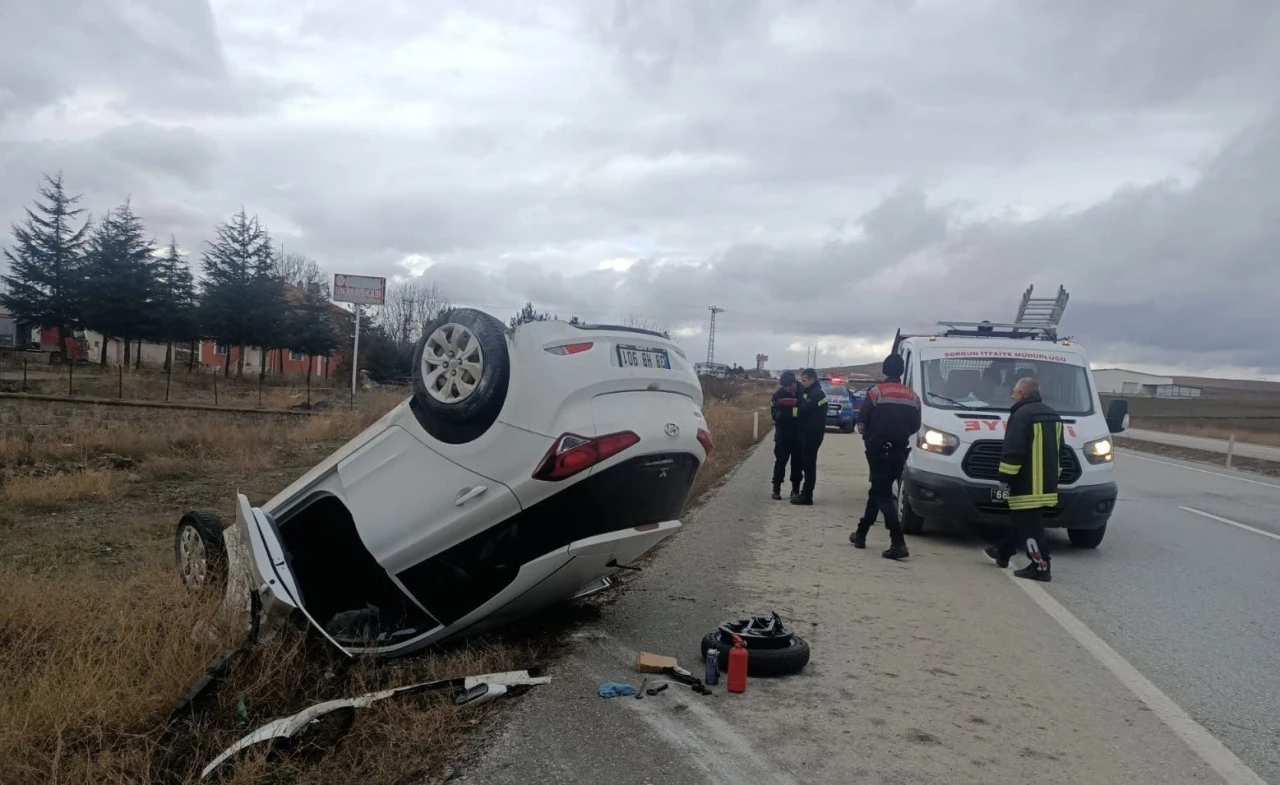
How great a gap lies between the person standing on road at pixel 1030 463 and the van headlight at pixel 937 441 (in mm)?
904

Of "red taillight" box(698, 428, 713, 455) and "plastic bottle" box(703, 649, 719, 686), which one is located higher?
"red taillight" box(698, 428, 713, 455)

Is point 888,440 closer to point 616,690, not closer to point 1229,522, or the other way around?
point 616,690

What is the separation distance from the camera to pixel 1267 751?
13.0 feet

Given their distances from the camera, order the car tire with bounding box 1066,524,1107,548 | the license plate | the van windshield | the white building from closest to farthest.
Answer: the license plate → the car tire with bounding box 1066,524,1107,548 → the van windshield → the white building

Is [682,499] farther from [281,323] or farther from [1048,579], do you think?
[281,323]

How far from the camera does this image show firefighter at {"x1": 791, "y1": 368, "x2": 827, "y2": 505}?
11.8m

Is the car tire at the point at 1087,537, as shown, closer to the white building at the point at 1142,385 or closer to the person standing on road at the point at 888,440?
the person standing on road at the point at 888,440

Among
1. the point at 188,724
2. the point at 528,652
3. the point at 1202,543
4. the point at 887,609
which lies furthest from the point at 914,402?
the point at 188,724

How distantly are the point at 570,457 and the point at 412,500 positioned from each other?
0.90 meters

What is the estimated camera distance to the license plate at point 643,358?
4.50m

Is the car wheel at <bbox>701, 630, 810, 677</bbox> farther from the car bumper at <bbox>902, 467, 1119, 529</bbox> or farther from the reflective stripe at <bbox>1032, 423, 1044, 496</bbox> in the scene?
the car bumper at <bbox>902, 467, 1119, 529</bbox>

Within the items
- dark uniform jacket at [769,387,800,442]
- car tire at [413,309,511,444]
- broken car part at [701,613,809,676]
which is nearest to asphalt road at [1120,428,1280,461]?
dark uniform jacket at [769,387,800,442]

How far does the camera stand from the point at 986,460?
848cm

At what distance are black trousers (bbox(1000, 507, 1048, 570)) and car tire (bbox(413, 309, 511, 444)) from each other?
17.6 feet
